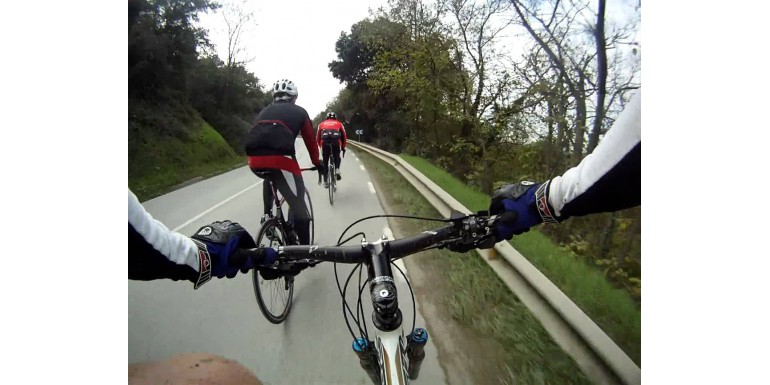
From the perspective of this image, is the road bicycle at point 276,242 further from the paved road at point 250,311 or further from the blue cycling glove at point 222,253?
the blue cycling glove at point 222,253

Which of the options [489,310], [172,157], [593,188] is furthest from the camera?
[489,310]

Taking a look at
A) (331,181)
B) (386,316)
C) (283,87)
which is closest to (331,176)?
(331,181)

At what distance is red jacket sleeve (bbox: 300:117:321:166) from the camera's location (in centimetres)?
135

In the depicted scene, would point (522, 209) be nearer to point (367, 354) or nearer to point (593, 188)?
point (593, 188)

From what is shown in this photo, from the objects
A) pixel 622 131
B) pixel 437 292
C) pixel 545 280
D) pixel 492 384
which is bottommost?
pixel 492 384

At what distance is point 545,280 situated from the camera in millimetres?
1319

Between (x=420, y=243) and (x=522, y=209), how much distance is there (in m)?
0.28

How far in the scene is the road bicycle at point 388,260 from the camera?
35.5 inches

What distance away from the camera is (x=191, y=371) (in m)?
1.12

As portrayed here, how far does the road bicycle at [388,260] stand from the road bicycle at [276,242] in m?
0.39

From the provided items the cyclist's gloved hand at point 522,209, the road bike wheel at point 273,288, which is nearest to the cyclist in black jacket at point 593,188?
the cyclist's gloved hand at point 522,209

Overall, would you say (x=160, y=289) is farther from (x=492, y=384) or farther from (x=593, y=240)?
(x=593, y=240)
